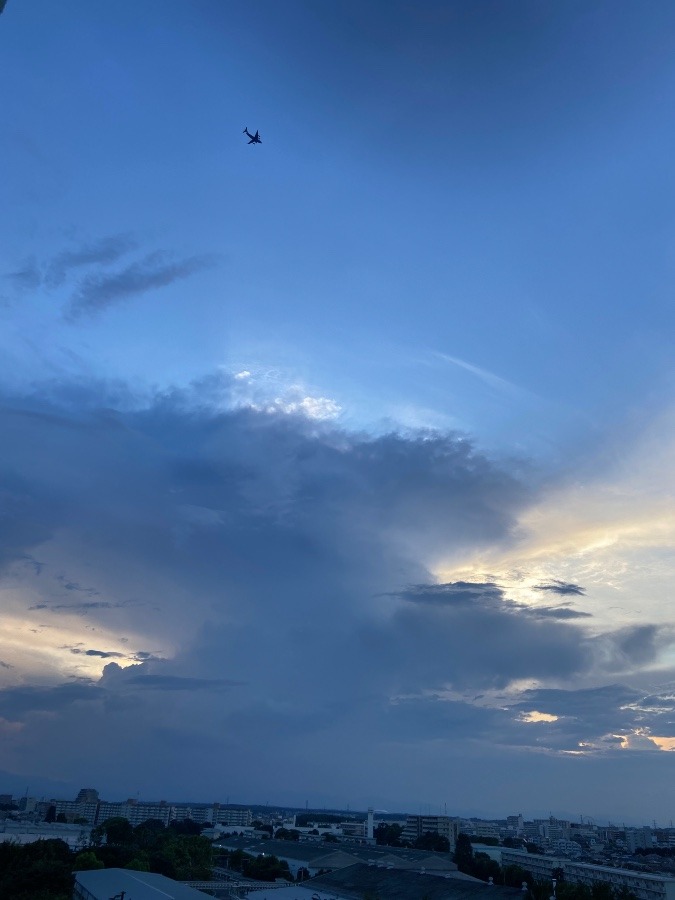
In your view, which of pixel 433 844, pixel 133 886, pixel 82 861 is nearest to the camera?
pixel 133 886

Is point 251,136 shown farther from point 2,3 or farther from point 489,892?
point 489,892

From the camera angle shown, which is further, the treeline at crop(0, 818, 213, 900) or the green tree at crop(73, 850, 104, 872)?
the green tree at crop(73, 850, 104, 872)

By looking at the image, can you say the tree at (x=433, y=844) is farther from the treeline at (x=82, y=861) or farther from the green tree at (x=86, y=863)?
the green tree at (x=86, y=863)

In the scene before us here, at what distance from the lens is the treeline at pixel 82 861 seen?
2562 inches

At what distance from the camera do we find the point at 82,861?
286ft

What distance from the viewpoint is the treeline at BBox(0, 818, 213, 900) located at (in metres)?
65.1

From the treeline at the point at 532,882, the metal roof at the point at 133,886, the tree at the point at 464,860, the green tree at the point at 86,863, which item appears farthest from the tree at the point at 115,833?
the metal roof at the point at 133,886

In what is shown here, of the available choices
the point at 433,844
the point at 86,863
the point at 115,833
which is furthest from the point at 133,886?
the point at 433,844

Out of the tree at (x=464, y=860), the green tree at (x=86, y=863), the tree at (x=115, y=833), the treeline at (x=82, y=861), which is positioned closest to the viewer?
the treeline at (x=82, y=861)

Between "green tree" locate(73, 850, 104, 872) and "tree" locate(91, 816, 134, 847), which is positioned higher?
"tree" locate(91, 816, 134, 847)

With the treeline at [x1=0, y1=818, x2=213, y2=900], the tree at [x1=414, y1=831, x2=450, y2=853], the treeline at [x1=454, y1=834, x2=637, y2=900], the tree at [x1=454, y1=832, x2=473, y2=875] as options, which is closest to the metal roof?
the treeline at [x1=0, y1=818, x2=213, y2=900]

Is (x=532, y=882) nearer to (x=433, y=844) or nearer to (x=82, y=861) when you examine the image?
(x=82, y=861)

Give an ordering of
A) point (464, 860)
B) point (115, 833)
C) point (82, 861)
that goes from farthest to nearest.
→ point (115, 833), point (464, 860), point (82, 861)

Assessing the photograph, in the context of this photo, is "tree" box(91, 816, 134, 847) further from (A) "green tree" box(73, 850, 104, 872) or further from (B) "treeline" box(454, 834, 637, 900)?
(B) "treeline" box(454, 834, 637, 900)
